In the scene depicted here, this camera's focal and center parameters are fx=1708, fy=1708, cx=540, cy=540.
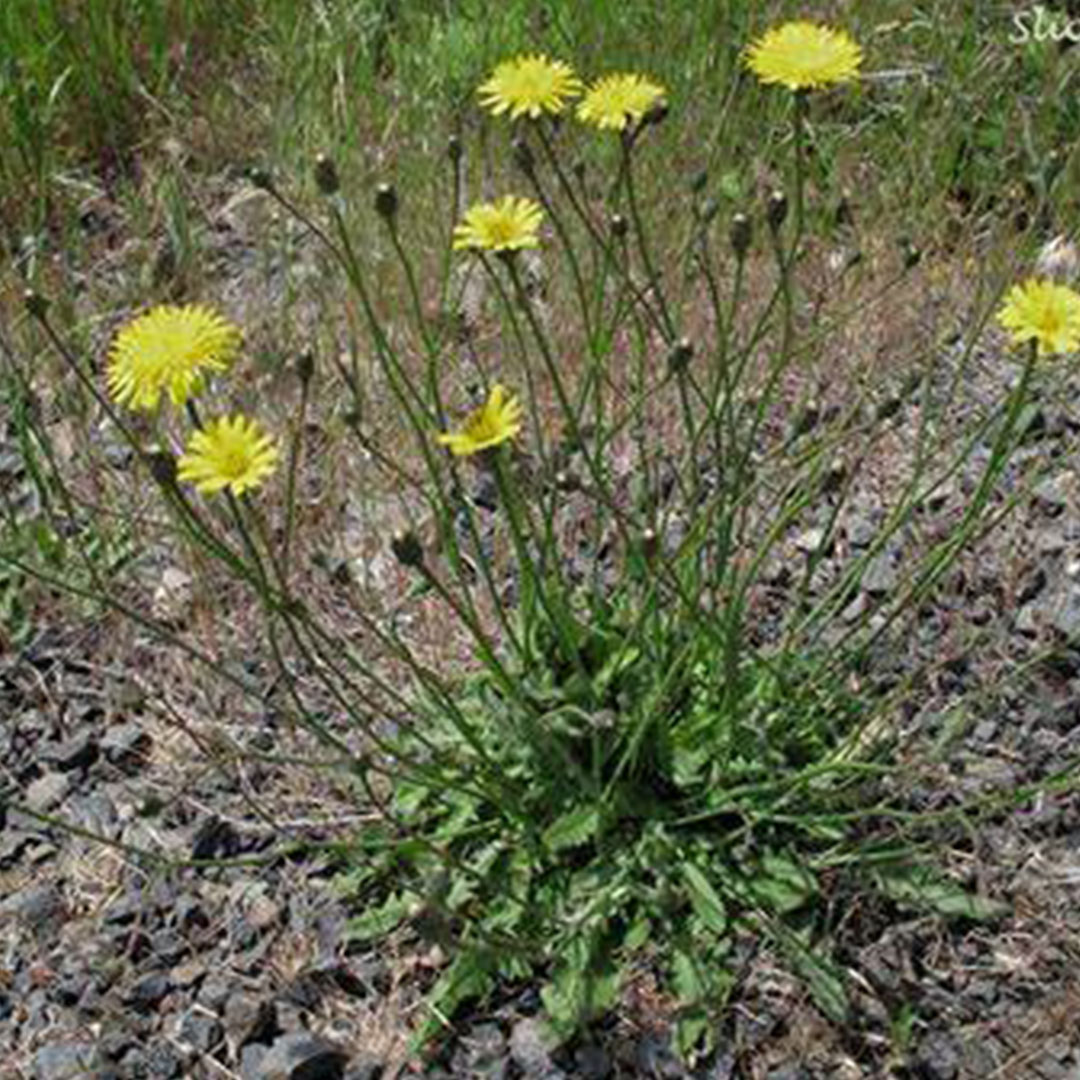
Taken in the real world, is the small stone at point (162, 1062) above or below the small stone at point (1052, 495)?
below

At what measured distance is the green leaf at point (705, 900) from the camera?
2311mm

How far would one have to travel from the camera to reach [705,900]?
7.61 ft

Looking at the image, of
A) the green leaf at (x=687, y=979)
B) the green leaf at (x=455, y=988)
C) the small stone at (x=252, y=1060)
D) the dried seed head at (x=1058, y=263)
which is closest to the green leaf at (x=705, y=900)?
the green leaf at (x=687, y=979)

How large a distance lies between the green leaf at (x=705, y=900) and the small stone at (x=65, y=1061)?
849 millimetres

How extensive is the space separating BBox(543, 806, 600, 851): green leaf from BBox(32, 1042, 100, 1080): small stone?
2.28ft

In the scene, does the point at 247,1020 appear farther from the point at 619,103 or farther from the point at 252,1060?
the point at 619,103

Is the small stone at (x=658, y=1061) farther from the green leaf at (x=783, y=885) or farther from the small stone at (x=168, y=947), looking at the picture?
the small stone at (x=168, y=947)

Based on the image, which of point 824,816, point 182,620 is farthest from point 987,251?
point 182,620

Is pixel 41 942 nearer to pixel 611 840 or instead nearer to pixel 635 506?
pixel 611 840

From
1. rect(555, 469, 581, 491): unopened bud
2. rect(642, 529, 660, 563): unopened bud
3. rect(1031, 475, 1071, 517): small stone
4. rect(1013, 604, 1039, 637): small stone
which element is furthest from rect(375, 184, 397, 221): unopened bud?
rect(1031, 475, 1071, 517): small stone

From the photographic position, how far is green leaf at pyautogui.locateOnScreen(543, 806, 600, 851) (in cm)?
235

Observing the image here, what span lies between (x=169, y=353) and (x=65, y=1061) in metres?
0.99

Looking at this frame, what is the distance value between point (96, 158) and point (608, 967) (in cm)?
264

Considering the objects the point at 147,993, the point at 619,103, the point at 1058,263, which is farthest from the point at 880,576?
the point at 147,993
